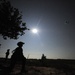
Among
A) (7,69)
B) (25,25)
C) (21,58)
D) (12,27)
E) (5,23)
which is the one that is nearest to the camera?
(7,69)

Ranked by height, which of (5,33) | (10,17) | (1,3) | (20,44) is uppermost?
(1,3)

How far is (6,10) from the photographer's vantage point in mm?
22453

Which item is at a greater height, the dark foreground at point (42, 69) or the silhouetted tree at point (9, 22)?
the silhouetted tree at point (9, 22)

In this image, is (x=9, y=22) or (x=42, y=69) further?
(x=9, y=22)

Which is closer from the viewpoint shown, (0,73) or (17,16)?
(0,73)

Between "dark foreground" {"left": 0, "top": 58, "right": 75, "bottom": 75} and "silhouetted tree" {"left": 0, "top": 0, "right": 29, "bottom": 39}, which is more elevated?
"silhouetted tree" {"left": 0, "top": 0, "right": 29, "bottom": 39}

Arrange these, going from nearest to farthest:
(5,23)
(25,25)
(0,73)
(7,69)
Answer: (0,73) < (7,69) < (5,23) < (25,25)

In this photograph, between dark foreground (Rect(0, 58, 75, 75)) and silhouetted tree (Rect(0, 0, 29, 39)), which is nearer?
dark foreground (Rect(0, 58, 75, 75))

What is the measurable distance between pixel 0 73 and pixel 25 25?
68.3 feet

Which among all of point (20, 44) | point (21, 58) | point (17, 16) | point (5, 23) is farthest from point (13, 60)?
point (17, 16)

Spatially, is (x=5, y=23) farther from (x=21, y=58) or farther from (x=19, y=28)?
(x=21, y=58)

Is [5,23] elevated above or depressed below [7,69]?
above

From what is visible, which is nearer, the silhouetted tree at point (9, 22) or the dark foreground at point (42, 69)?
the dark foreground at point (42, 69)

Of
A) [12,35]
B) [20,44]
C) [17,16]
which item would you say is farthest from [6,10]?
[20,44]
